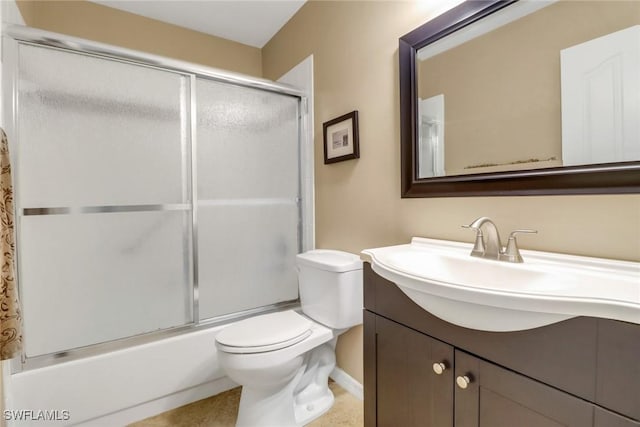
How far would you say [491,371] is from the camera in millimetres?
761

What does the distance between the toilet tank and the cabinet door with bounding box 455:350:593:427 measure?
0.69m

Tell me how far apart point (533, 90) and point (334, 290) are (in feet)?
3.72

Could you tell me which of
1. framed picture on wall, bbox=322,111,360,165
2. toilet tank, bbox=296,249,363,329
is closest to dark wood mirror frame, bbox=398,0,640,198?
framed picture on wall, bbox=322,111,360,165

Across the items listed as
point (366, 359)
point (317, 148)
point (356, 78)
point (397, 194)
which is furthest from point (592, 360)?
point (317, 148)

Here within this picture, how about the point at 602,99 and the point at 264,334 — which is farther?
the point at 264,334

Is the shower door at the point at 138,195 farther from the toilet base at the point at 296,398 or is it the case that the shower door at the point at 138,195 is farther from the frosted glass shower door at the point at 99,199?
the toilet base at the point at 296,398

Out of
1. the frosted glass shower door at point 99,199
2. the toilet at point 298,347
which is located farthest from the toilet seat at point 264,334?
the frosted glass shower door at point 99,199

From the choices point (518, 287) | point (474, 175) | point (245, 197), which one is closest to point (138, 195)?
point (245, 197)

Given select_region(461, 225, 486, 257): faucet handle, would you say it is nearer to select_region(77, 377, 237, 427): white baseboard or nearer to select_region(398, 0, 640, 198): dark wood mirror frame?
select_region(398, 0, 640, 198): dark wood mirror frame

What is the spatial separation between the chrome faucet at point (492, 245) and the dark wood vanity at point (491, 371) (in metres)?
0.29

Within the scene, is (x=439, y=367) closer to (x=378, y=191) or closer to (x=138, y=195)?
(x=378, y=191)

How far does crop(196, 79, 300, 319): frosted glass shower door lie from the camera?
5.80 feet

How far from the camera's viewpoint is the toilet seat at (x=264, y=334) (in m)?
1.28

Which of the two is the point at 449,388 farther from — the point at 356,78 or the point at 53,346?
the point at 53,346
